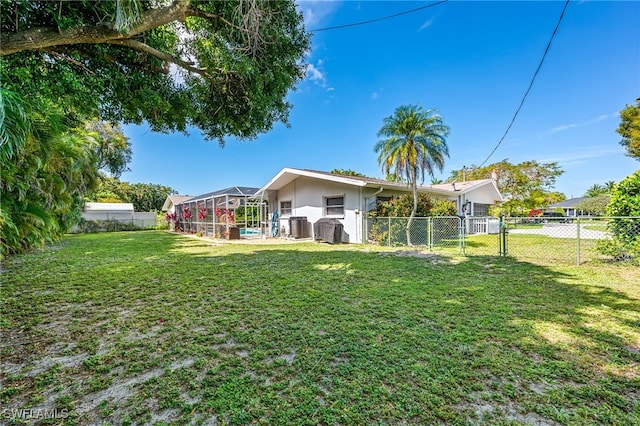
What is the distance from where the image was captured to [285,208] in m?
16.1

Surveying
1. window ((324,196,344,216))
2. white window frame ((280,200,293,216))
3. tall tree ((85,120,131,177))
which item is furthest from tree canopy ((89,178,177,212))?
window ((324,196,344,216))

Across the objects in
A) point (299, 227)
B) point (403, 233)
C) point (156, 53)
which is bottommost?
point (403, 233)

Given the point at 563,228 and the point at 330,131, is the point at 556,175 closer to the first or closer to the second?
the point at 563,228

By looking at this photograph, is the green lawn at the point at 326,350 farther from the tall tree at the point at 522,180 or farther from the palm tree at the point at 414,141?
the tall tree at the point at 522,180

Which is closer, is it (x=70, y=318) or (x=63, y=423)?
(x=63, y=423)

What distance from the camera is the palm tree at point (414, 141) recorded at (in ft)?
32.0

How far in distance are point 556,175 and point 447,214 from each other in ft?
79.4

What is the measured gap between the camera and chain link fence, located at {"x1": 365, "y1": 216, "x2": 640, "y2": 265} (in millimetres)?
6379

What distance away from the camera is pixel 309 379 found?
7.34 ft

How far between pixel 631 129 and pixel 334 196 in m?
14.9

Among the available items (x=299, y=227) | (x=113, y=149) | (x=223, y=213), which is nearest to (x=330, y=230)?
(x=299, y=227)

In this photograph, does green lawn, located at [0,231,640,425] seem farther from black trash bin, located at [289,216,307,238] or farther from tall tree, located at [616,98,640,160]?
tall tree, located at [616,98,640,160]

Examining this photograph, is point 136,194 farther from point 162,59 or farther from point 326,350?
point 326,350

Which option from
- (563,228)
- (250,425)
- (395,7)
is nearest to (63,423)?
(250,425)
